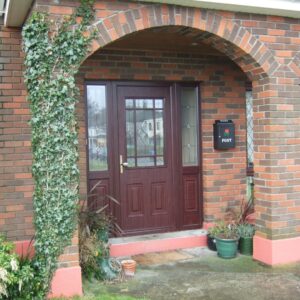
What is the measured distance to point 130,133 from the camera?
18.8 ft

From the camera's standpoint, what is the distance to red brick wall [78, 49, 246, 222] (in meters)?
5.62

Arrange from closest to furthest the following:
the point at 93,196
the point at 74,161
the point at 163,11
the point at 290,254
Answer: the point at 74,161
the point at 163,11
the point at 290,254
the point at 93,196

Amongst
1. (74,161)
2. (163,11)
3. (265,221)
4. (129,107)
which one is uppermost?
(163,11)

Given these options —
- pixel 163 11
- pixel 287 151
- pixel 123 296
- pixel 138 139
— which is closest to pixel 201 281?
pixel 123 296

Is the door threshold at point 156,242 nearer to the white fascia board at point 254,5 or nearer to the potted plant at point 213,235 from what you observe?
the potted plant at point 213,235

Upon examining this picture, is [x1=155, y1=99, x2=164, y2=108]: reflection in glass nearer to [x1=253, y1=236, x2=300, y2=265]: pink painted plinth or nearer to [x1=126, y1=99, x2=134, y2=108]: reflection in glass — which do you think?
[x1=126, y1=99, x2=134, y2=108]: reflection in glass

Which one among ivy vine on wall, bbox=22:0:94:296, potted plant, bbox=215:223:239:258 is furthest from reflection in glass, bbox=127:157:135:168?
ivy vine on wall, bbox=22:0:94:296

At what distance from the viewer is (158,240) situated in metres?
5.53

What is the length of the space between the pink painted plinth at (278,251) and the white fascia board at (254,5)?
2595mm

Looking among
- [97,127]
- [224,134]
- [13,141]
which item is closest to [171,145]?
[224,134]

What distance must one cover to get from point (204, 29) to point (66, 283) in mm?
2917

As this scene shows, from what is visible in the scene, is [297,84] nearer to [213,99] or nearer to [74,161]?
[213,99]

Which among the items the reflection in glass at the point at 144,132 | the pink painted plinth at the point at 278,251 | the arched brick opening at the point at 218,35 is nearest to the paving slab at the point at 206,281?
the pink painted plinth at the point at 278,251

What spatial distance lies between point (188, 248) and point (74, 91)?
9.19 feet
